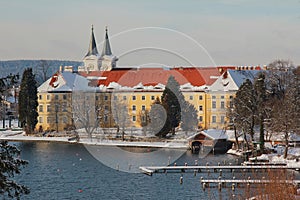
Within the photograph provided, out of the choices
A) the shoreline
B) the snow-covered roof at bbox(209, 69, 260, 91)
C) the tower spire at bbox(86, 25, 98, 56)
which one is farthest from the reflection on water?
the tower spire at bbox(86, 25, 98, 56)

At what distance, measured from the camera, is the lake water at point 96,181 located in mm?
20359

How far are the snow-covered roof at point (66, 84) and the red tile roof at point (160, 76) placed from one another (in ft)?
6.73

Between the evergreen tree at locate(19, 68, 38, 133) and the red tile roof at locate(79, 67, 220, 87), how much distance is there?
7.25 metres

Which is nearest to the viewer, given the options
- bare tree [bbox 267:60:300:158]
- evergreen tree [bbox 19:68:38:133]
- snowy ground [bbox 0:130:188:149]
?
bare tree [bbox 267:60:300:158]

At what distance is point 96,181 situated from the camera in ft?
75.6

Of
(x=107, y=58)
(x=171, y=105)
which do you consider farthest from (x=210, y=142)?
(x=107, y=58)

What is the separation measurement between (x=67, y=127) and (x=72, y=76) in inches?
224

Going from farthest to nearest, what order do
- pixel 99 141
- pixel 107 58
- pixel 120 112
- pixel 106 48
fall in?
pixel 106 48
pixel 107 58
pixel 120 112
pixel 99 141

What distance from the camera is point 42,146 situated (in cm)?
3638

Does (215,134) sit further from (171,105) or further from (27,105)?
(27,105)

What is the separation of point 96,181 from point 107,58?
109 feet

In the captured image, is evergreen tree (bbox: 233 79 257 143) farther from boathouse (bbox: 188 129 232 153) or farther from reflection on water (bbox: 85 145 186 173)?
reflection on water (bbox: 85 145 186 173)

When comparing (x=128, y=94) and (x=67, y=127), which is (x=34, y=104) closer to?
(x=67, y=127)

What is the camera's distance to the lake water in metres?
20.4
